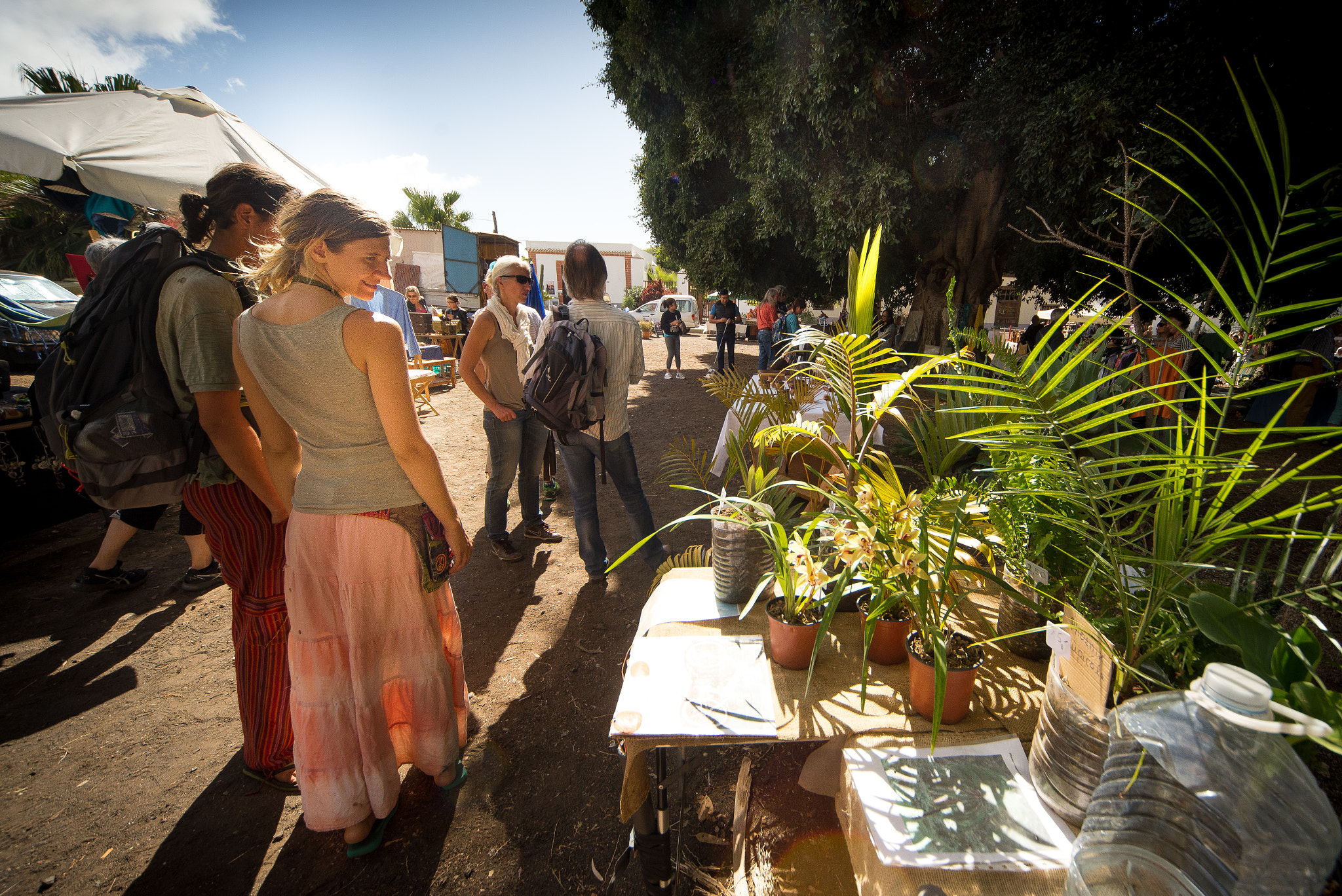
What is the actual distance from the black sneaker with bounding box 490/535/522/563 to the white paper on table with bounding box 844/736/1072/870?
111 inches

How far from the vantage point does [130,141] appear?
10.9ft

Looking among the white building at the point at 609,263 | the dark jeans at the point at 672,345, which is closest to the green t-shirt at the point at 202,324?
the dark jeans at the point at 672,345

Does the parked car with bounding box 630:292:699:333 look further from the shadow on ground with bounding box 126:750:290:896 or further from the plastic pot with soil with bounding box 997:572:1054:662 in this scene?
the plastic pot with soil with bounding box 997:572:1054:662

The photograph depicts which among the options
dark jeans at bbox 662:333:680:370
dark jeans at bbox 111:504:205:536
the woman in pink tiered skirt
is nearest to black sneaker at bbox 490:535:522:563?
dark jeans at bbox 111:504:205:536

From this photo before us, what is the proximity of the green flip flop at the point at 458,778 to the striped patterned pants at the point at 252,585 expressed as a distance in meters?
0.55

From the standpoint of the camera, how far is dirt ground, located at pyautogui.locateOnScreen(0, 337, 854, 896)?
1707 millimetres

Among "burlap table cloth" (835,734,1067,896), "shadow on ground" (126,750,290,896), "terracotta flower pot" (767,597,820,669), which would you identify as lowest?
"shadow on ground" (126,750,290,896)

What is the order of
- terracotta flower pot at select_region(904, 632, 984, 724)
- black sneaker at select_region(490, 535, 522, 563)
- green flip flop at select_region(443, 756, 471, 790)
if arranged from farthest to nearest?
1. black sneaker at select_region(490, 535, 522, 563)
2. green flip flop at select_region(443, 756, 471, 790)
3. terracotta flower pot at select_region(904, 632, 984, 724)

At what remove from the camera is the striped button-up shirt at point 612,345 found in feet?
9.42

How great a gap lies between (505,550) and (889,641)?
2.78m

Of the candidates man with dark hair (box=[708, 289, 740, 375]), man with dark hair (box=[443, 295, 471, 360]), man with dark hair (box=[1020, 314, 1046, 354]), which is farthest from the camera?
man with dark hair (box=[443, 295, 471, 360])

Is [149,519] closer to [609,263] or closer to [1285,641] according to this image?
[1285,641]

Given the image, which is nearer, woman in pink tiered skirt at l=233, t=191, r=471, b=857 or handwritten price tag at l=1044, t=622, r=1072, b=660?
handwritten price tag at l=1044, t=622, r=1072, b=660

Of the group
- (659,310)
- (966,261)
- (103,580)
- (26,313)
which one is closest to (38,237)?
(26,313)
